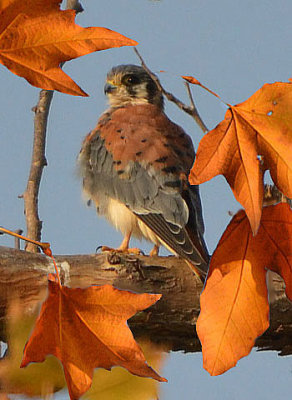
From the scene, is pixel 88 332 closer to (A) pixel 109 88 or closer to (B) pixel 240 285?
(B) pixel 240 285

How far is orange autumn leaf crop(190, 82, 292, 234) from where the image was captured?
163 cm

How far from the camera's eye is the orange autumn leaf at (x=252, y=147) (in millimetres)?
1632

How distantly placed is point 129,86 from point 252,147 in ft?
8.99

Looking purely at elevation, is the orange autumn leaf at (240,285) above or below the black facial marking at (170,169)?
below

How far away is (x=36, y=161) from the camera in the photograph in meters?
2.92

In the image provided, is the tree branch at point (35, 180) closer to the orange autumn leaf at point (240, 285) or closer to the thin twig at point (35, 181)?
the thin twig at point (35, 181)

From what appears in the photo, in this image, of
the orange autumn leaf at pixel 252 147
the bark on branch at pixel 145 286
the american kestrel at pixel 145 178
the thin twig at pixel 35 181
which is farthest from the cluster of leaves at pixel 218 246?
the thin twig at pixel 35 181

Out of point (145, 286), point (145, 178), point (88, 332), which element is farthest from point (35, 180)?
point (88, 332)

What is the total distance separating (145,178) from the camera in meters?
3.28

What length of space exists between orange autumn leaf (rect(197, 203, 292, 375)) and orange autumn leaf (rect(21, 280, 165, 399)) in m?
0.19

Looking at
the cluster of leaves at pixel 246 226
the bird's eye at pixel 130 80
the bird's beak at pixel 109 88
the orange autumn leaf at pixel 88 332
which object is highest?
the bird's eye at pixel 130 80

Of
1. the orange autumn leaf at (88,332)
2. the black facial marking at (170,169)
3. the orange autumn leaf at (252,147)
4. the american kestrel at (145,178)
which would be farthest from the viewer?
the black facial marking at (170,169)

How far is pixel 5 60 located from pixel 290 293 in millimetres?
1062

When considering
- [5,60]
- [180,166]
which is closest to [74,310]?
[5,60]
